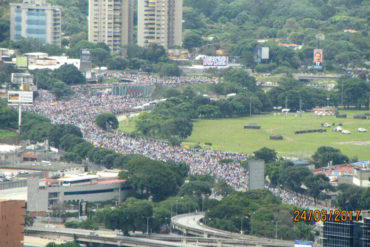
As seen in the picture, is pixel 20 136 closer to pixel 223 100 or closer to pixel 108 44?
pixel 223 100

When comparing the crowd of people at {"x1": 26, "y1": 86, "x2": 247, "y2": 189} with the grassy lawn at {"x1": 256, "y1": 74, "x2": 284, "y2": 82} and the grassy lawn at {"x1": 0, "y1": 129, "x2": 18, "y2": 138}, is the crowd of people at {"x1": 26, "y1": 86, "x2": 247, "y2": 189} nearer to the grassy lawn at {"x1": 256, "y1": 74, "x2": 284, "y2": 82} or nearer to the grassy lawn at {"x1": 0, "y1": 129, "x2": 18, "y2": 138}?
the grassy lawn at {"x1": 0, "y1": 129, "x2": 18, "y2": 138}

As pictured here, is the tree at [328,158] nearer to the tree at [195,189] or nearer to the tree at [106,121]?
the tree at [195,189]

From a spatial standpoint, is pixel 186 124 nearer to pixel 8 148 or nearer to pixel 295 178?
pixel 8 148

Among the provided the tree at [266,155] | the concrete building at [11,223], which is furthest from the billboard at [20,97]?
the concrete building at [11,223]
